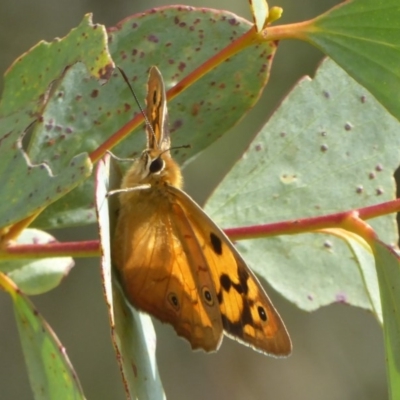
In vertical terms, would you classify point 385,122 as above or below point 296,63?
below

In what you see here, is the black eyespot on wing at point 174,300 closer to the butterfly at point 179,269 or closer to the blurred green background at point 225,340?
the butterfly at point 179,269

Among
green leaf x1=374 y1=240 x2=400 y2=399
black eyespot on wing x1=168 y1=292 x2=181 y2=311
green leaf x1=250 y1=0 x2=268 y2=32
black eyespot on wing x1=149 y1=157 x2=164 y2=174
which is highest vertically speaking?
green leaf x1=250 y1=0 x2=268 y2=32

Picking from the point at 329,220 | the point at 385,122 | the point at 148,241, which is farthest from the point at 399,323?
the point at 385,122

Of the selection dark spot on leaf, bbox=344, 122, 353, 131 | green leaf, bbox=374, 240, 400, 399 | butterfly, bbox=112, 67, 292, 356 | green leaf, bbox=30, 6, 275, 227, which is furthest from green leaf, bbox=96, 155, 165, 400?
dark spot on leaf, bbox=344, 122, 353, 131

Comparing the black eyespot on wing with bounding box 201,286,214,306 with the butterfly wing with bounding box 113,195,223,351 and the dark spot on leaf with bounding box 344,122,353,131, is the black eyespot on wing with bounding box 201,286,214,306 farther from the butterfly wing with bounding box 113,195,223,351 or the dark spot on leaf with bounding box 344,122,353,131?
the dark spot on leaf with bounding box 344,122,353,131

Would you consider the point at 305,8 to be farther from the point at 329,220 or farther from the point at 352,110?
the point at 329,220

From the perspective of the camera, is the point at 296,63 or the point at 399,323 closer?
the point at 399,323

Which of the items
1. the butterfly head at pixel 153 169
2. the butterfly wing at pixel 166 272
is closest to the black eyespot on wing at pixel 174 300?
the butterfly wing at pixel 166 272

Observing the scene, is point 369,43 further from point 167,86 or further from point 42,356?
point 42,356
